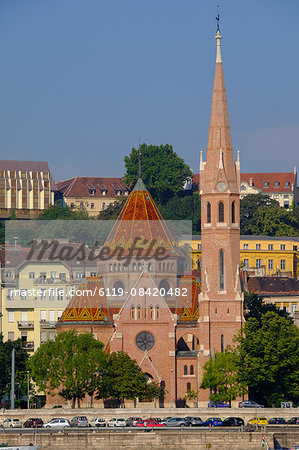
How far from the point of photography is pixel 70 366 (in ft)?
454

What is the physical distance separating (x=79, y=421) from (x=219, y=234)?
29806mm

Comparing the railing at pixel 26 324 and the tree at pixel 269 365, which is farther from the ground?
the railing at pixel 26 324

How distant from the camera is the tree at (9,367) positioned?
14462cm

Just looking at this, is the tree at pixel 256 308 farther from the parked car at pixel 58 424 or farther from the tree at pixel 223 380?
the parked car at pixel 58 424

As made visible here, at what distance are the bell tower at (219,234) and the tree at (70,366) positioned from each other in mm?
11076

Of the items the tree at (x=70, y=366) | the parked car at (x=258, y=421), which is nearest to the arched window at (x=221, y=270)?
the tree at (x=70, y=366)

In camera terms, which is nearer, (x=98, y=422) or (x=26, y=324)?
(x=98, y=422)

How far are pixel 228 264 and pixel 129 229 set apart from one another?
12597 millimetres

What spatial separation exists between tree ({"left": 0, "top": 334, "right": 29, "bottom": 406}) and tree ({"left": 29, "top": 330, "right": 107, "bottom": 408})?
3600 mm

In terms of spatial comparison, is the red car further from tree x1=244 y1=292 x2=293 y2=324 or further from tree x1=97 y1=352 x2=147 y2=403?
tree x1=244 y1=292 x2=293 y2=324

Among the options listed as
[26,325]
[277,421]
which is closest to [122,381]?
[277,421]

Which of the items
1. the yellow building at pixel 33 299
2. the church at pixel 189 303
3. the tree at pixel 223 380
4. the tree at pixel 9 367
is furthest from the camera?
the yellow building at pixel 33 299

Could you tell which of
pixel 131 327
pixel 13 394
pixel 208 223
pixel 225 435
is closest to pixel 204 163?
pixel 208 223

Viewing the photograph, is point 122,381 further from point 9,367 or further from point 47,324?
point 47,324
